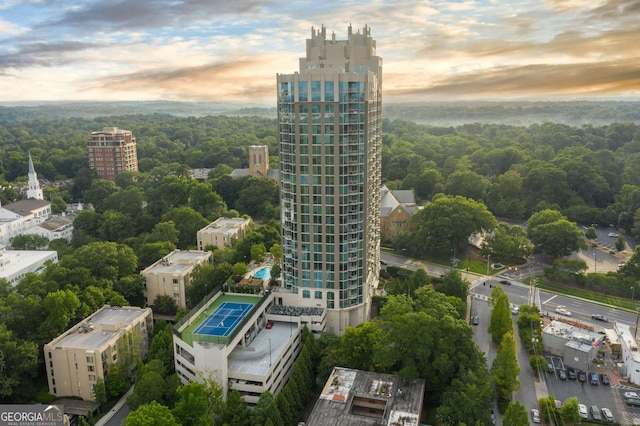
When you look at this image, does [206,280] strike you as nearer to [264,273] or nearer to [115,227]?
[264,273]

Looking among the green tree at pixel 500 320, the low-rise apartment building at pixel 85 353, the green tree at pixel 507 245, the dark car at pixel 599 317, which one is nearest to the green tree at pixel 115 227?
the low-rise apartment building at pixel 85 353

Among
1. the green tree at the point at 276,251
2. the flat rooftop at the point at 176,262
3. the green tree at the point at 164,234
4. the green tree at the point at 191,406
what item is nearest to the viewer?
the green tree at the point at 191,406

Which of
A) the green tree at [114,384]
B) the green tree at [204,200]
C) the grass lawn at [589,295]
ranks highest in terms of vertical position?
the green tree at [204,200]

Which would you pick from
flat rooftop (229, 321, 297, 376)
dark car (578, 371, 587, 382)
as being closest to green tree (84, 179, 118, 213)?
flat rooftop (229, 321, 297, 376)

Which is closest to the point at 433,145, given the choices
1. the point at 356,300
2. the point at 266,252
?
the point at 266,252

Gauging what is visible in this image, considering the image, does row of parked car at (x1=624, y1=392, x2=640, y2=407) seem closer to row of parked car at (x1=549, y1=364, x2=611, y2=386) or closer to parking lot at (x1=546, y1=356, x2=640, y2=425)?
parking lot at (x1=546, y1=356, x2=640, y2=425)

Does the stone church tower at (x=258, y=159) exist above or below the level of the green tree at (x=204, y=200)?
above

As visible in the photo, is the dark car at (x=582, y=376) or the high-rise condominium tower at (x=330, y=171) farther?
the high-rise condominium tower at (x=330, y=171)

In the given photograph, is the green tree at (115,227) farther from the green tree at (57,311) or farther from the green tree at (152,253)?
the green tree at (57,311)

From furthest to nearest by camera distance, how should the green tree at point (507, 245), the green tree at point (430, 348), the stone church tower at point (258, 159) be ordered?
the stone church tower at point (258, 159)
the green tree at point (507, 245)
the green tree at point (430, 348)
